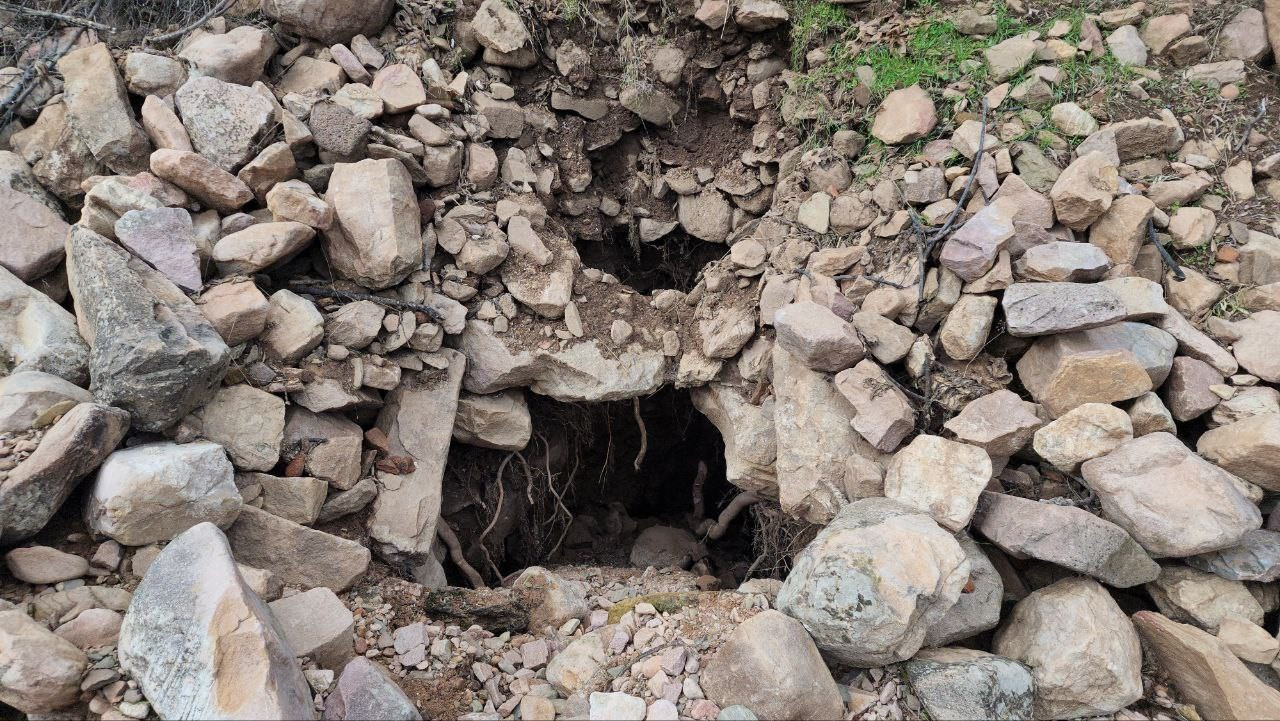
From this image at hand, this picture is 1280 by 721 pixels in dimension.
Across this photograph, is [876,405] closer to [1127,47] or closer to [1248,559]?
[1248,559]

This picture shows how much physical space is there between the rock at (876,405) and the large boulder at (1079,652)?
0.69m

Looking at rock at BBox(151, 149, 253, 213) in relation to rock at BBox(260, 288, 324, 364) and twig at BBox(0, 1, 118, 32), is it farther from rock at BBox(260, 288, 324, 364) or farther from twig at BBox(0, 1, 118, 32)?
twig at BBox(0, 1, 118, 32)

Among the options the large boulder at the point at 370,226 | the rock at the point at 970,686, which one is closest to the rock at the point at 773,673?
the rock at the point at 970,686

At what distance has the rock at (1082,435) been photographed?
2389 mm

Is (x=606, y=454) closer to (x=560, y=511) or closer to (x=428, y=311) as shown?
(x=560, y=511)

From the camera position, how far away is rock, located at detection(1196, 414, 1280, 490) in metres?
2.26

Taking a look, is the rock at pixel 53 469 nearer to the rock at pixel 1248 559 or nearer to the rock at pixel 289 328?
the rock at pixel 289 328

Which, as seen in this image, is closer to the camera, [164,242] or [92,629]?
[92,629]

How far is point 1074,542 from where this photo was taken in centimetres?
227

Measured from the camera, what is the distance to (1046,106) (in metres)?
3.14

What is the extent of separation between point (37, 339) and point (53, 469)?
0.58m

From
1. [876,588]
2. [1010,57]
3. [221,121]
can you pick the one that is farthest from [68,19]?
[1010,57]

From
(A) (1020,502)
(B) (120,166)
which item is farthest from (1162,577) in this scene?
(B) (120,166)

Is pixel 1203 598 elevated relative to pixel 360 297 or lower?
lower
